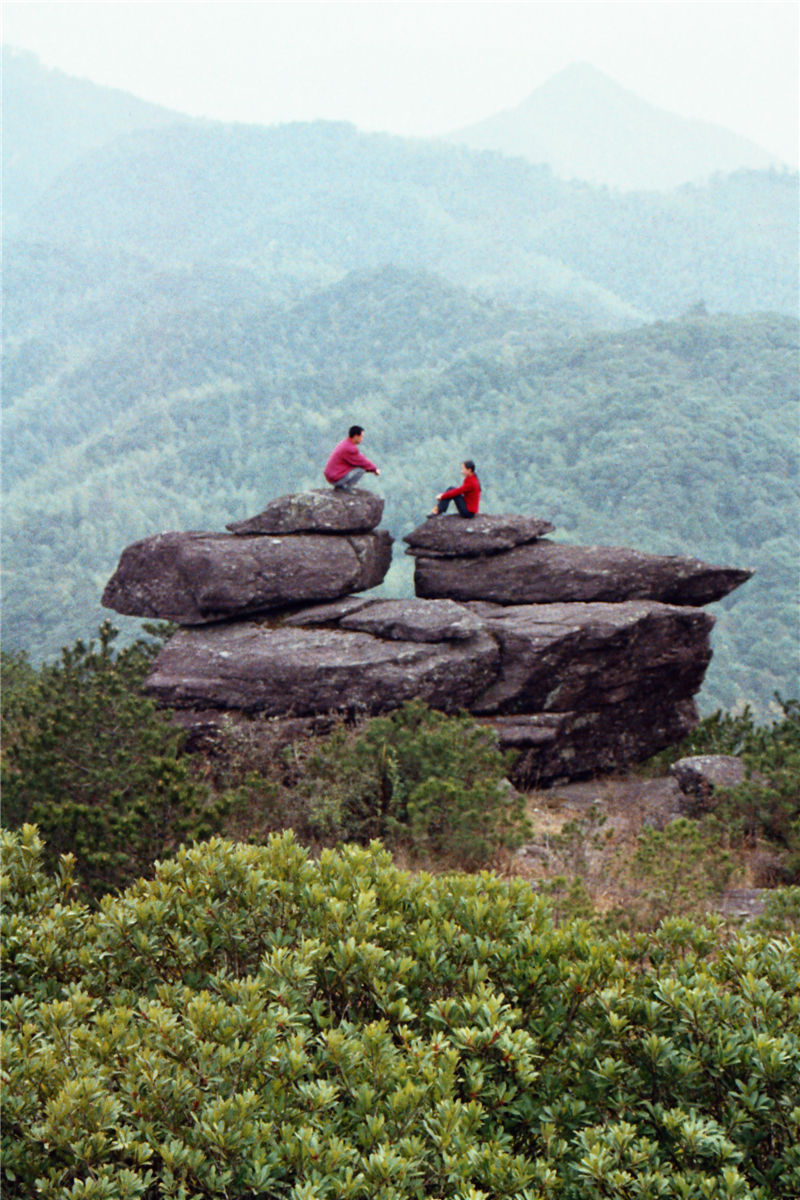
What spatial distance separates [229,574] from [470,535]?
3.81m

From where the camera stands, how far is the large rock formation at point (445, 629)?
13969 mm

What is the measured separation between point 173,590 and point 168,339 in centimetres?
13306

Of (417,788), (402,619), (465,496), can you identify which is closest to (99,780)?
(417,788)

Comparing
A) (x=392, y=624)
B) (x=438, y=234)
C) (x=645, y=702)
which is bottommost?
(x=645, y=702)

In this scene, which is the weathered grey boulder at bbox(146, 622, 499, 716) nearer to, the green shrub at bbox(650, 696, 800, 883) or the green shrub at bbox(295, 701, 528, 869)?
the green shrub at bbox(295, 701, 528, 869)

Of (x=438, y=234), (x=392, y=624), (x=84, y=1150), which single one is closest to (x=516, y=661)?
(x=392, y=624)

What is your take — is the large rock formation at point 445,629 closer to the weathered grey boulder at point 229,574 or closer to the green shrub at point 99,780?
the weathered grey boulder at point 229,574

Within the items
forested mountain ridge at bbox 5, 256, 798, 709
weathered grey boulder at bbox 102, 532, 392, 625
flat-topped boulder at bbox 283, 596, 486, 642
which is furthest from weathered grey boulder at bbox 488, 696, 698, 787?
forested mountain ridge at bbox 5, 256, 798, 709

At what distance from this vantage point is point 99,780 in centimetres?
994

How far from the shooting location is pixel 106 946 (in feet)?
14.2

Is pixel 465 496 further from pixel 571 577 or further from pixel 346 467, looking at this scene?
pixel 571 577

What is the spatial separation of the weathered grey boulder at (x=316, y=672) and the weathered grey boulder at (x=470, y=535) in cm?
211

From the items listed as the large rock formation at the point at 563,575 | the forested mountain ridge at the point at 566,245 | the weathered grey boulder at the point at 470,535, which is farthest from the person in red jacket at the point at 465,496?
the forested mountain ridge at the point at 566,245

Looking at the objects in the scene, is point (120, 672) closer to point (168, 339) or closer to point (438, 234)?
point (168, 339)
